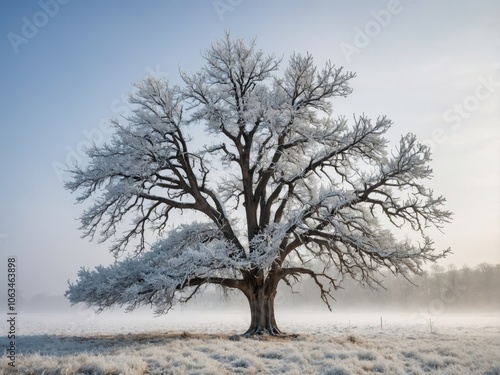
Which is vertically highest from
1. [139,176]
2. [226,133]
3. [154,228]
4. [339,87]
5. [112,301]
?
[339,87]

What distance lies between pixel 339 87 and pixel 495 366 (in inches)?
465

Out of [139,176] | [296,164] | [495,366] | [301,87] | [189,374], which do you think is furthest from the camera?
[296,164]

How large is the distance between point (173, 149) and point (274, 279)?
7390mm

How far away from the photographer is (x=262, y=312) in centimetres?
1502

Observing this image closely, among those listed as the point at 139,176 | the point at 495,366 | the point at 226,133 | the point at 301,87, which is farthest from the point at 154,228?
the point at 495,366

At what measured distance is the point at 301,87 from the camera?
16438mm

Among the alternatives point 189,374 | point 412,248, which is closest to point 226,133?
point 412,248

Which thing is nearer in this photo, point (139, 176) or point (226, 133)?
point (139, 176)

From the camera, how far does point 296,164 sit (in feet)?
60.0

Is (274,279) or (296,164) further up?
(296,164)

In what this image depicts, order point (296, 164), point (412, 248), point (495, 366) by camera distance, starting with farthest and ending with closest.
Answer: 1. point (296, 164)
2. point (412, 248)
3. point (495, 366)

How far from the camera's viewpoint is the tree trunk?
14.8 metres

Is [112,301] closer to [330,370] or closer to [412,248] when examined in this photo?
[330,370]

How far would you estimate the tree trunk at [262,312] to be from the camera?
581 inches
